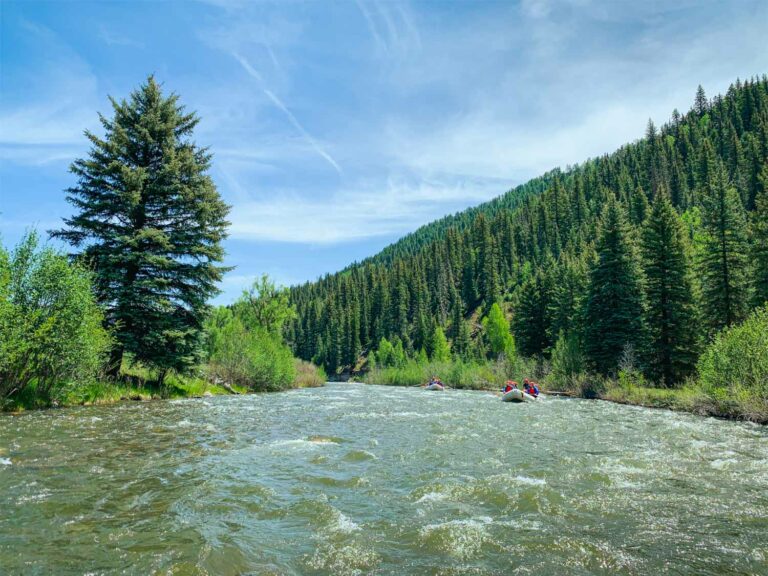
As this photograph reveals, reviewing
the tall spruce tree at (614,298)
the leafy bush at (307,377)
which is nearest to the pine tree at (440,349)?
the leafy bush at (307,377)

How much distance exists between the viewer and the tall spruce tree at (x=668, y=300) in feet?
109

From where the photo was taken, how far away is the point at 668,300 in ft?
112

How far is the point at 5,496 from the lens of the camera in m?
6.46

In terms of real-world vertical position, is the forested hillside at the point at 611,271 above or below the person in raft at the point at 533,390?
above

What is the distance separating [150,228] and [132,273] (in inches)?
103

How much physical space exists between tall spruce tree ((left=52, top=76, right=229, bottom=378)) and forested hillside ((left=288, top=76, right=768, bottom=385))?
30.4 metres

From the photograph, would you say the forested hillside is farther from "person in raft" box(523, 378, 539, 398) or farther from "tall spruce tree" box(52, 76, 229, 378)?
"tall spruce tree" box(52, 76, 229, 378)

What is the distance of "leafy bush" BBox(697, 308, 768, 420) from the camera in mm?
18875

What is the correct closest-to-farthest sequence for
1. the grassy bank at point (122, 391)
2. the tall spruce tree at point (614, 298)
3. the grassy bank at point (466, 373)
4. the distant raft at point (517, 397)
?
the grassy bank at point (122, 391), the distant raft at point (517, 397), the tall spruce tree at point (614, 298), the grassy bank at point (466, 373)

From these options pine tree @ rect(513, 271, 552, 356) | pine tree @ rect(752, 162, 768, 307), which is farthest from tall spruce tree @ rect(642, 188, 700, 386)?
pine tree @ rect(513, 271, 552, 356)

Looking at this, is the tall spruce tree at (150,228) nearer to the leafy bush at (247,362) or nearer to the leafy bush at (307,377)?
the leafy bush at (247,362)

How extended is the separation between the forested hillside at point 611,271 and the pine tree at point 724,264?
0.09 m

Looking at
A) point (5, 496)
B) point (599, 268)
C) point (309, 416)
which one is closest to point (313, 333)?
point (599, 268)

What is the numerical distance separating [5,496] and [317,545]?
4895 millimetres
